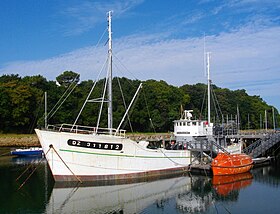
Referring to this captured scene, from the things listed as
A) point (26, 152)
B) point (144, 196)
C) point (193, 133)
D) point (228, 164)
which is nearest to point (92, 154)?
point (144, 196)

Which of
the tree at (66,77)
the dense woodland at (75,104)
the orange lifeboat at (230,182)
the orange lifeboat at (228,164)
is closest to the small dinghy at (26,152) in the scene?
the dense woodland at (75,104)

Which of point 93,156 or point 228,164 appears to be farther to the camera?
point 228,164

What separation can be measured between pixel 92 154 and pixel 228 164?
13785mm

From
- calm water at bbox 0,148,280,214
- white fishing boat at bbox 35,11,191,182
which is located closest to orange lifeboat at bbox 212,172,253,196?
calm water at bbox 0,148,280,214

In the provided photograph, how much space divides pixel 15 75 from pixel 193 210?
255 feet

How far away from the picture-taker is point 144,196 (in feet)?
85.4

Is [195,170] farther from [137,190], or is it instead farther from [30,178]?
[30,178]

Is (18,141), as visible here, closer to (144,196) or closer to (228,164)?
(228,164)

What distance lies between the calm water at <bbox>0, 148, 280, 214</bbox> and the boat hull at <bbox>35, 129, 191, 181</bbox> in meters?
1.46

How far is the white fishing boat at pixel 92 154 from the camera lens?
92.2 ft

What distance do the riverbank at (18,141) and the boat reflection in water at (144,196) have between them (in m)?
38.4

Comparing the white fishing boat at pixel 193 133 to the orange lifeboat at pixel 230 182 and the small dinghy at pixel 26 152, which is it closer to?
the orange lifeboat at pixel 230 182

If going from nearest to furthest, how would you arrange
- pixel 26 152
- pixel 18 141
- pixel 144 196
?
1. pixel 144 196
2. pixel 26 152
3. pixel 18 141

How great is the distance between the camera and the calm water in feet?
74.5
